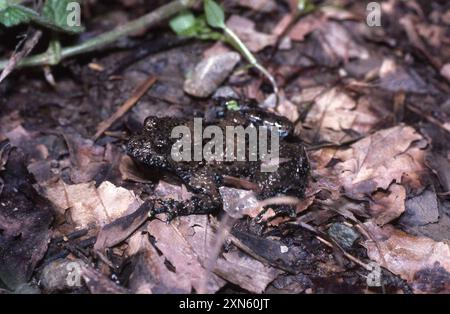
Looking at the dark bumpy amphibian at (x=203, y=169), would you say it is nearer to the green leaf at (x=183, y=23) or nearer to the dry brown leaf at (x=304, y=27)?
the green leaf at (x=183, y=23)

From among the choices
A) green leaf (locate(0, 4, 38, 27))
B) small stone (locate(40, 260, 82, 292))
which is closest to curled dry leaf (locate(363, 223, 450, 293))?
small stone (locate(40, 260, 82, 292))


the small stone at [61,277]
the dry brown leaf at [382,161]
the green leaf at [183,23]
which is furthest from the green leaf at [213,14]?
the small stone at [61,277]

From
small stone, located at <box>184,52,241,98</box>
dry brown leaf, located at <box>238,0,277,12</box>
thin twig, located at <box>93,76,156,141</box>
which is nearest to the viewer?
thin twig, located at <box>93,76,156,141</box>

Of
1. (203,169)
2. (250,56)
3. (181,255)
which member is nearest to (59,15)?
(250,56)

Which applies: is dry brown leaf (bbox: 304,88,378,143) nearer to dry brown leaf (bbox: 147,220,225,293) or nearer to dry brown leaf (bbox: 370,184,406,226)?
dry brown leaf (bbox: 370,184,406,226)

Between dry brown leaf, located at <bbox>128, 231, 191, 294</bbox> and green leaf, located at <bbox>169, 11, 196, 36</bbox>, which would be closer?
dry brown leaf, located at <bbox>128, 231, 191, 294</bbox>
